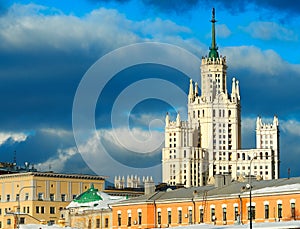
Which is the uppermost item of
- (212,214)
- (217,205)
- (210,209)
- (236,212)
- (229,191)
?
(229,191)

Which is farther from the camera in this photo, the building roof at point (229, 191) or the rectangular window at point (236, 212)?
the rectangular window at point (236, 212)

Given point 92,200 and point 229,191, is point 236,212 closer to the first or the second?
point 229,191

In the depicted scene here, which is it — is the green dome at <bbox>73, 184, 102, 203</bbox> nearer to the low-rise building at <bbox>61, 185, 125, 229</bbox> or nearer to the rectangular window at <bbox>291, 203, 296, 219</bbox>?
the low-rise building at <bbox>61, 185, 125, 229</bbox>

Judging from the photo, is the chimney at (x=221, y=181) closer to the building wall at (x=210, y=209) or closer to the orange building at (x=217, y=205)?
the orange building at (x=217, y=205)

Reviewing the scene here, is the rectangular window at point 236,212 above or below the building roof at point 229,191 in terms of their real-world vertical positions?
below

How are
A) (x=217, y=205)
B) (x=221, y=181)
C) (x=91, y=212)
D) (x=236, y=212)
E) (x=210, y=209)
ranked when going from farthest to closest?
(x=91, y=212)
(x=221, y=181)
(x=210, y=209)
(x=217, y=205)
(x=236, y=212)

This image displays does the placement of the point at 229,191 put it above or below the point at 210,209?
above

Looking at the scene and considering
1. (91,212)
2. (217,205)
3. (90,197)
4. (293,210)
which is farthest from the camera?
(90,197)

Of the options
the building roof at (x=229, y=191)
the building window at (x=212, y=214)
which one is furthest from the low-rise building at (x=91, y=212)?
the building window at (x=212, y=214)

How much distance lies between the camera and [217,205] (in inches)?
5059

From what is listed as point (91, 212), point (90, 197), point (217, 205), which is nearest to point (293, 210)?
point (217, 205)

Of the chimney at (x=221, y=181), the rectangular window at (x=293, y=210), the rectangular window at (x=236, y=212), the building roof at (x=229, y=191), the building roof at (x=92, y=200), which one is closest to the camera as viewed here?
the rectangular window at (x=293, y=210)

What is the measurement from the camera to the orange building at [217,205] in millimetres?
118188

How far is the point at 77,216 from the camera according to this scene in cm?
15712
